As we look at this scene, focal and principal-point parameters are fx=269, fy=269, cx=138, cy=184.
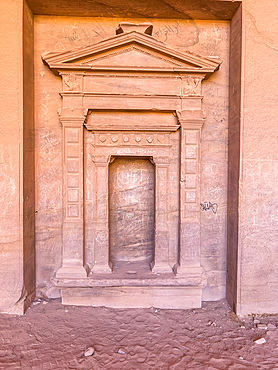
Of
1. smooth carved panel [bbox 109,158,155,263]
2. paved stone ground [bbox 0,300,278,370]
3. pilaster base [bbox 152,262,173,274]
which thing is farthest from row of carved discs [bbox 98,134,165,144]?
paved stone ground [bbox 0,300,278,370]

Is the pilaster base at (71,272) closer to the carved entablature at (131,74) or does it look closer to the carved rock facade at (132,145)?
the carved rock facade at (132,145)

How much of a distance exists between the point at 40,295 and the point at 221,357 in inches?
116

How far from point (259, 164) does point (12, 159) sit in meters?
3.71

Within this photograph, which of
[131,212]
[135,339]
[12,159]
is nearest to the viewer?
[135,339]

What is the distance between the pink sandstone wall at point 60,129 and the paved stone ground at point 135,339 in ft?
2.36

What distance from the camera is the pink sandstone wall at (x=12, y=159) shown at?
155 inches

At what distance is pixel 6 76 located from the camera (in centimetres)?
396

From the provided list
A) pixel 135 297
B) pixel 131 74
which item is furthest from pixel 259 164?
pixel 135 297

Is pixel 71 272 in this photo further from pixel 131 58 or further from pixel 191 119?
pixel 131 58

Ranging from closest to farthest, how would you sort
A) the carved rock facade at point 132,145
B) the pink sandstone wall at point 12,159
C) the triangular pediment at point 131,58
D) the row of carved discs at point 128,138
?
the pink sandstone wall at point 12,159 < the triangular pediment at point 131,58 < the carved rock facade at point 132,145 < the row of carved discs at point 128,138

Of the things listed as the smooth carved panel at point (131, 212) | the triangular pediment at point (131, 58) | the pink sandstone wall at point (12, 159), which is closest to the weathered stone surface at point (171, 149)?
the pink sandstone wall at point (12, 159)

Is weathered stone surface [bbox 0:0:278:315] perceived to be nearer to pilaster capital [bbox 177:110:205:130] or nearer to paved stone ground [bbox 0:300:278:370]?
A: pilaster capital [bbox 177:110:205:130]

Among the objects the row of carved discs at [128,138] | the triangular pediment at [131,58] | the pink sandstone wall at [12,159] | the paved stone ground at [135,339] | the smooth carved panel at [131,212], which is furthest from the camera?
the smooth carved panel at [131,212]

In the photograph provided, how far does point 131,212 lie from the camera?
16.5ft
